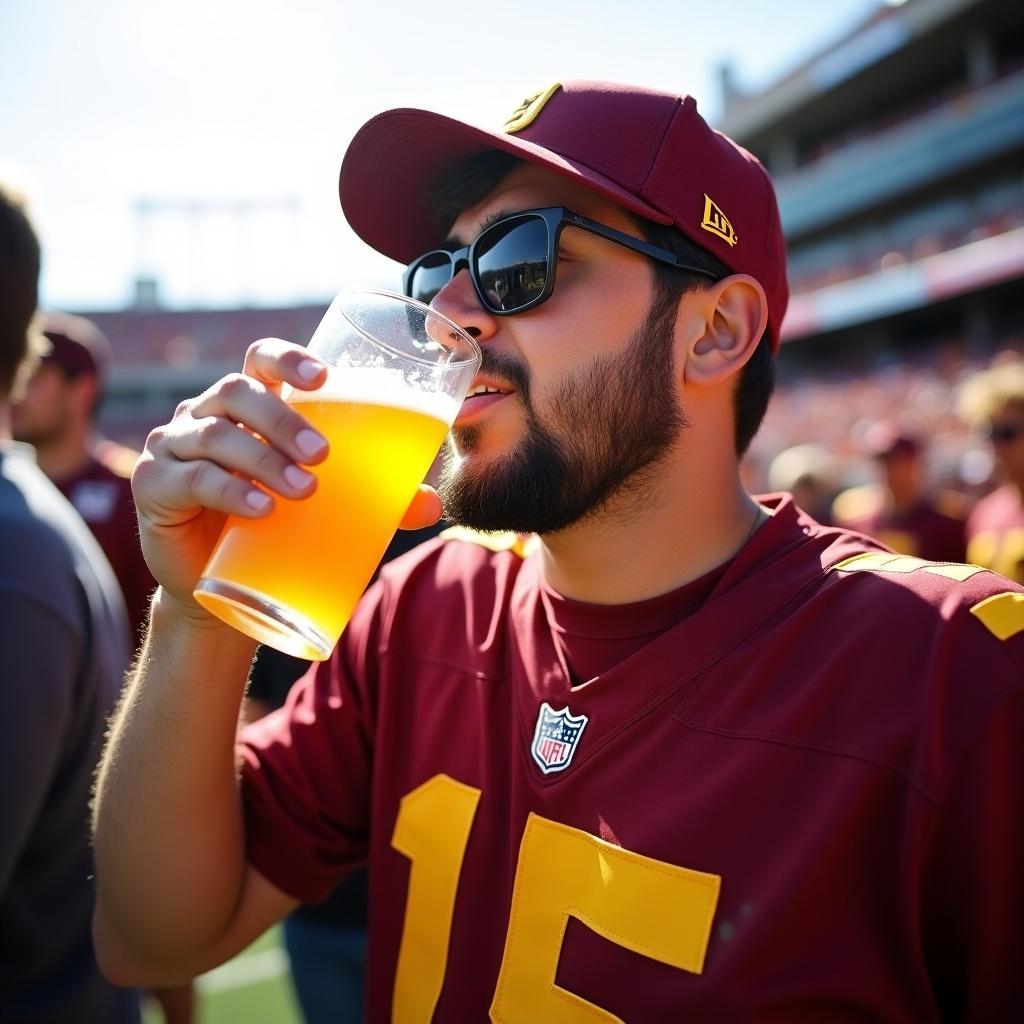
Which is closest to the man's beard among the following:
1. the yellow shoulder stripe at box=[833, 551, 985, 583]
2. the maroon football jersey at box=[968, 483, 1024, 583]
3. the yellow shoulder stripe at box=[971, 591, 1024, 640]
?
the yellow shoulder stripe at box=[833, 551, 985, 583]

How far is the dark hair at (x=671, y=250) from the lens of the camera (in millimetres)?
1463

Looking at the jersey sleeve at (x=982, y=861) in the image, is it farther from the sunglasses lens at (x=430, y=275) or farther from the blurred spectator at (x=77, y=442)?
the blurred spectator at (x=77, y=442)

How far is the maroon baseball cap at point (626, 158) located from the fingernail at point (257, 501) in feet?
2.27

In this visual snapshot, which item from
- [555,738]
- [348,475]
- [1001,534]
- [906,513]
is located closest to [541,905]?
[555,738]

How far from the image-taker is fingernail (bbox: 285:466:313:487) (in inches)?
41.4

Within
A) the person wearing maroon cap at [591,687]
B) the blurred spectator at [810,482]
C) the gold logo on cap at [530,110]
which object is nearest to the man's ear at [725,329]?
the person wearing maroon cap at [591,687]

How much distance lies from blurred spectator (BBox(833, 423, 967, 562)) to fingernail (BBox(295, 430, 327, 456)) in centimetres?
466

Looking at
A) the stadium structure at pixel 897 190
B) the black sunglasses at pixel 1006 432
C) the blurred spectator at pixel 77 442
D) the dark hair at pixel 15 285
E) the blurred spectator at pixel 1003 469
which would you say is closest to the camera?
the dark hair at pixel 15 285

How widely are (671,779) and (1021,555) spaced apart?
11.3ft

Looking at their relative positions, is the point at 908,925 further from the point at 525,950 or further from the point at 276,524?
the point at 276,524

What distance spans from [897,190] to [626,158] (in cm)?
2985

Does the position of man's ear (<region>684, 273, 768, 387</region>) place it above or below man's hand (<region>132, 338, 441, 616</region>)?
above

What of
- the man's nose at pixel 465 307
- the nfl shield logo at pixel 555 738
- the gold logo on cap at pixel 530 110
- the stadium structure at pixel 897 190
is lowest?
the nfl shield logo at pixel 555 738

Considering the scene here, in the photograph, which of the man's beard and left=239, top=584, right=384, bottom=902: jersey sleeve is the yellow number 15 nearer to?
left=239, top=584, right=384, bottom=902: jersey sleeve
